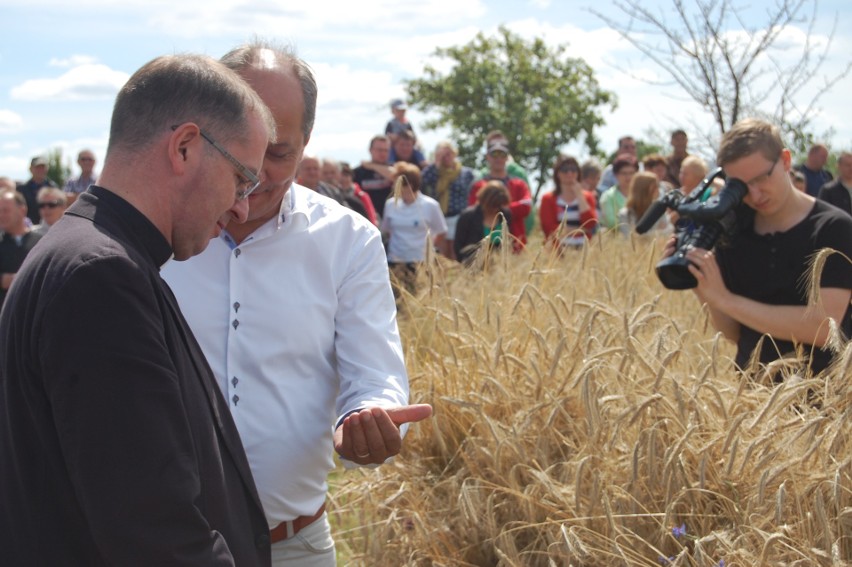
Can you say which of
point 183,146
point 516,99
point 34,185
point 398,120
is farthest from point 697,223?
point 516,99

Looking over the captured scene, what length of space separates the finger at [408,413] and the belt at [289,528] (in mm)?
449

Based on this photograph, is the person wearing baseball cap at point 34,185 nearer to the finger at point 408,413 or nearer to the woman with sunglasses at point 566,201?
the woman with sunglasses at point 566,201

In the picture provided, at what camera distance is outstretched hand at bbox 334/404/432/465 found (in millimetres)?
2076

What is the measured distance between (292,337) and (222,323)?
0.17 metres

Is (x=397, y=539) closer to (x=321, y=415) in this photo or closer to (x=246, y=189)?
(x=321, y=415)

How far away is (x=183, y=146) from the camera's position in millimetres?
1568

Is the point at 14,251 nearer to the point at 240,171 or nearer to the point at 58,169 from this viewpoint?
the point at 240,171

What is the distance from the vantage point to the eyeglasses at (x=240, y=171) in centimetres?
159

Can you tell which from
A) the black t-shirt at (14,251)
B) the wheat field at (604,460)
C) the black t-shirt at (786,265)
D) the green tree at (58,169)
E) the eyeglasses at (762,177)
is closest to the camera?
the wheat field at (604,460)

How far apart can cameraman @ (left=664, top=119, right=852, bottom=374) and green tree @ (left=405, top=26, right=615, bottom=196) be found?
21642mm

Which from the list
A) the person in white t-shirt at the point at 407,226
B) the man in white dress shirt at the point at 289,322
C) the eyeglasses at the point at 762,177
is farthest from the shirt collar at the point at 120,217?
the person in white t-shirt at the point at 407,226

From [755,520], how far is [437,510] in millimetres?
1319

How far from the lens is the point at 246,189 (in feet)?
5.73

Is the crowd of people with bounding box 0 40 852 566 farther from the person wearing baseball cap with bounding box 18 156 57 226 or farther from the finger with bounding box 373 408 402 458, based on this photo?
the person wearing baseball cap with bounding box 18 156 57 226
